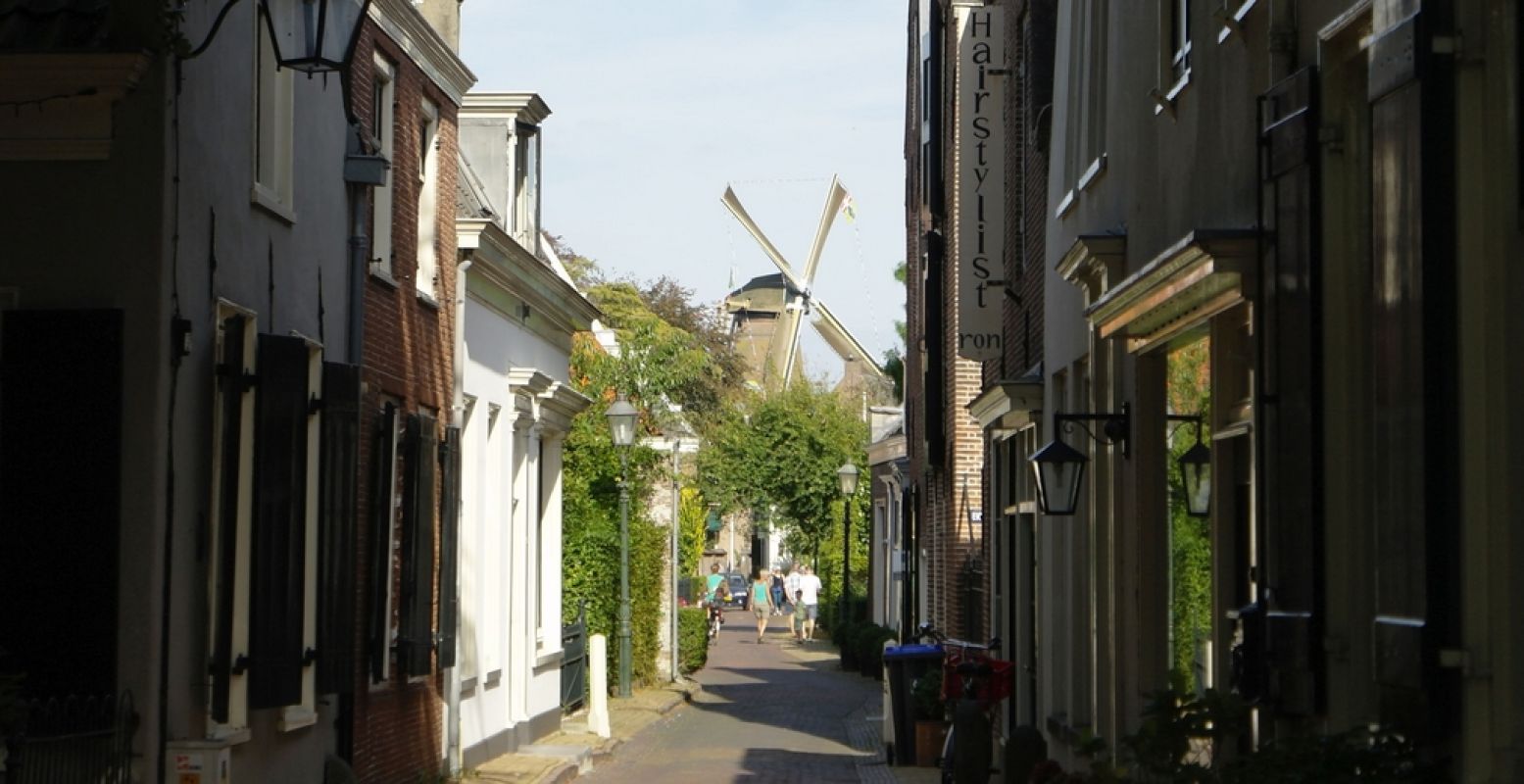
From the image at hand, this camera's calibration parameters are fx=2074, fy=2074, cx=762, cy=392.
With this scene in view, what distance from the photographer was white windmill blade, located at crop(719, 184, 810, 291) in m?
84.6

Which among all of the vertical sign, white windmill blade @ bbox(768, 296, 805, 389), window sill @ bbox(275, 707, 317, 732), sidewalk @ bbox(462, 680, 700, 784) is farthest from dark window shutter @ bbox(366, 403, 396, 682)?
white windmill blade @ bbox(768, 296, 805, 389)

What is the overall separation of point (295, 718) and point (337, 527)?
4.06 ft

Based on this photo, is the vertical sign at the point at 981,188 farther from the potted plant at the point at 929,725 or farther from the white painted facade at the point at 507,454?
the white painted facade at the point at 507,454

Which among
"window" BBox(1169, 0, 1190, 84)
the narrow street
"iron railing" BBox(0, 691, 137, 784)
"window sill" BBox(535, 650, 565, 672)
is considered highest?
"window" BBox(1169, 0, 1190, 84)

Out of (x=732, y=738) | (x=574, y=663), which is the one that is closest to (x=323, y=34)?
(x=732, y=738)

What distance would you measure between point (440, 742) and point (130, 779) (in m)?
7.92

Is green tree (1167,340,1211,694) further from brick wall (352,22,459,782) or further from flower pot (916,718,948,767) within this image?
flower pot (916,718,948,767)

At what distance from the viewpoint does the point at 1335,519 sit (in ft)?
23.3

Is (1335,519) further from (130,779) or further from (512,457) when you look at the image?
(512,457)

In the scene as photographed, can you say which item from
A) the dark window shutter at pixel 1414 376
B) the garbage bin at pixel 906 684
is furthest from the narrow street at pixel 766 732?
→ the dark window shutter at pixel 1414 376

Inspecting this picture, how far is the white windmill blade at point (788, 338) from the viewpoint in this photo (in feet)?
295

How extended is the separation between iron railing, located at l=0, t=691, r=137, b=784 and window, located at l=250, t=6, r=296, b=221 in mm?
3232

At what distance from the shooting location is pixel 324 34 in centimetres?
1041

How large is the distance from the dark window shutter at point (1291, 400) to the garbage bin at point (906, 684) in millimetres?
12725
